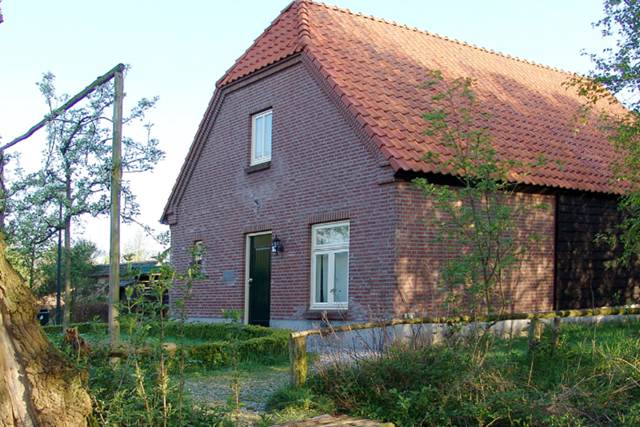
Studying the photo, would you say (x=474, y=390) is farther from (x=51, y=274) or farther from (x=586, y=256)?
(x=51, y=274)

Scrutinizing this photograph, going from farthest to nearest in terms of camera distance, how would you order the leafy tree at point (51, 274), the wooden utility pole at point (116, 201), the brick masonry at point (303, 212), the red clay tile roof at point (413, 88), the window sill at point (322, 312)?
the leafy tree at point (51, 274)
the red clay tile roof at point (413, 88)
the window sill at point (322, 312)
the brick masonry at point (303, 212)
the wooden utility pole at point (116, 201)

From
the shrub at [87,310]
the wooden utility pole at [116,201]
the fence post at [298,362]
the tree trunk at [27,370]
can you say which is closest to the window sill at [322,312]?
the wooden utility pole at [116,201]

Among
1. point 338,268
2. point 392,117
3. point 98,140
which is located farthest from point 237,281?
point 392,117

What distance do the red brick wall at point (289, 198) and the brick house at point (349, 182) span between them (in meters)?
0.04

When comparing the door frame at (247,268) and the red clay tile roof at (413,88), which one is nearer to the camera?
the red clay tile roof at (413,88)

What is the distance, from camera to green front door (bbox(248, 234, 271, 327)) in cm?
1498

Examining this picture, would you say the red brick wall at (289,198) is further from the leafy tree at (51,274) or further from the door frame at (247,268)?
the leafy tree at (51,274)

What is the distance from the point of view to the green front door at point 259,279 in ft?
49.2

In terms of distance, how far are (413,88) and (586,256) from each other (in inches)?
214

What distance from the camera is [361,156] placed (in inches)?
498

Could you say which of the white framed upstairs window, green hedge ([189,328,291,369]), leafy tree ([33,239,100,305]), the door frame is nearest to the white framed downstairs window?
green hedge ([189,328,291,369])

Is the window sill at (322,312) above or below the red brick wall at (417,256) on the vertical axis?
below

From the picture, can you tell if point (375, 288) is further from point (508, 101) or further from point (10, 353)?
point (10, 353)

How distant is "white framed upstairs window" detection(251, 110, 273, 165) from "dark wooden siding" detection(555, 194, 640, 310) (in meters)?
6.67
